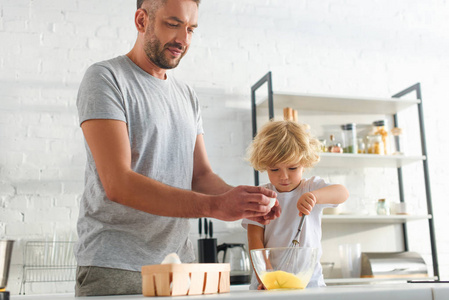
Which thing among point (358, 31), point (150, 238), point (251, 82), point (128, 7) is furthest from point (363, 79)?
point (150, 238)

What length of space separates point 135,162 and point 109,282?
359mm

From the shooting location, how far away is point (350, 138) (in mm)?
3451

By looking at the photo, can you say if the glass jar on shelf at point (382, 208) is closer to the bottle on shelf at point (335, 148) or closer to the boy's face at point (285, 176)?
the bottle on shelf at point (335, 148)

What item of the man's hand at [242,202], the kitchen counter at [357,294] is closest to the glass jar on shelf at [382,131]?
the man's hand at [242,202]

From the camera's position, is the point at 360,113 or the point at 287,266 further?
the point at 360,113

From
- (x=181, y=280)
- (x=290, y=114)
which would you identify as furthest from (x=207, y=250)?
(x=181, y=280)

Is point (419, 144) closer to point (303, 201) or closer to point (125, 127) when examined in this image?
point (303, 201)

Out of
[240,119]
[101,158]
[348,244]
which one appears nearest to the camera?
[101,158]

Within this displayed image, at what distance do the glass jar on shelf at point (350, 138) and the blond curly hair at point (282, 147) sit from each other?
1.48m

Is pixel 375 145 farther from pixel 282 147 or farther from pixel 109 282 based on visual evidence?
pixel 109 282

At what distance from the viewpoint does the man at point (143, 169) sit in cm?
131

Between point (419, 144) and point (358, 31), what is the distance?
0.95 metres

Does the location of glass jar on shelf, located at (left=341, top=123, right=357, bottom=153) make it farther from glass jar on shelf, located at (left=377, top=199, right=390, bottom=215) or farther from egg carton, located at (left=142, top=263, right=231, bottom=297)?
egg carton, located at (left=142, top=263, right=231, bottom=297)

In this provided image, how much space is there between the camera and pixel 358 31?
386 cm
